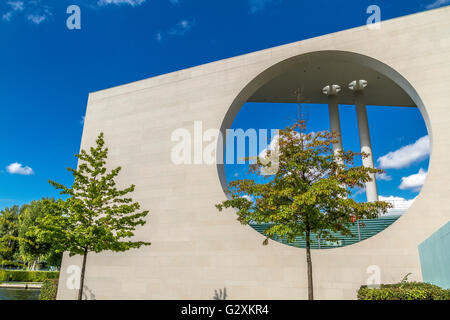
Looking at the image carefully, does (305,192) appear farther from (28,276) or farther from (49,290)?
(28,276)

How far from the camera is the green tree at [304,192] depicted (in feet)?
29.7

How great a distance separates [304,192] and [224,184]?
503 centimetres

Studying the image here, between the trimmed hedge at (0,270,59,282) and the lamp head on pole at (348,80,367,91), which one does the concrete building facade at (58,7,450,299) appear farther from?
the trimmed hedge at (0,270,59,282)

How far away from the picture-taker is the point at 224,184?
45.2ft

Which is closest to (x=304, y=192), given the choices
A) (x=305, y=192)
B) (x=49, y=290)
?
(x=305, y=192)

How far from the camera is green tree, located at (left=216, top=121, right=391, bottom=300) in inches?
356

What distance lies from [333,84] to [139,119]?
13117 millimetres

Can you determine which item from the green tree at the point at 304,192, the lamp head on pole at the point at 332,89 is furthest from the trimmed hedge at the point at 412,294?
the lamp head on pole at the point at 332,89

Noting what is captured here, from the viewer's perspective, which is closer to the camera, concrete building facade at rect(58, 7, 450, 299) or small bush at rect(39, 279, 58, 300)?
concrete building facade at rect(58, 7, 450, 299)

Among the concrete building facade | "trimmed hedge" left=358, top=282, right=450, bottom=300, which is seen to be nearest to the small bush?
the concrete building facade

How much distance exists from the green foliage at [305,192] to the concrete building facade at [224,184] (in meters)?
2.35

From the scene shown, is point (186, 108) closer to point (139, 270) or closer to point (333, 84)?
point (139, 270)

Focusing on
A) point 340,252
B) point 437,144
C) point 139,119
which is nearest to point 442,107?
point 437,144

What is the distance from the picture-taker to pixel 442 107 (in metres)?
11.2
